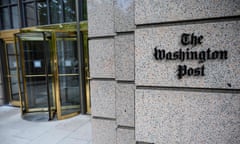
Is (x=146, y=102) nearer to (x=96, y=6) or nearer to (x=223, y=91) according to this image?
(x=223, y=91)

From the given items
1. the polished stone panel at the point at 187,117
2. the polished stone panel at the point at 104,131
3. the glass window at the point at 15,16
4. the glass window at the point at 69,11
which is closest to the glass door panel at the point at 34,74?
the glass window at the point at 69,11

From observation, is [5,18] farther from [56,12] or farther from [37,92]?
[37,92]

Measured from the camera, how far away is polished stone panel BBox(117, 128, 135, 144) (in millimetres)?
1896

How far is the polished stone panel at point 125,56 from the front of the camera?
70.2 inches

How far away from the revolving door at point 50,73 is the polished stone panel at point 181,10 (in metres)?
4.37

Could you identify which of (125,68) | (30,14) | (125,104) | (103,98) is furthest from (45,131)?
(30,14)

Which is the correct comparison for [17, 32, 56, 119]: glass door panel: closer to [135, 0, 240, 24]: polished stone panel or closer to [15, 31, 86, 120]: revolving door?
[15, 31, 86, 120]: revolving door

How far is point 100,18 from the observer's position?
7.73ft

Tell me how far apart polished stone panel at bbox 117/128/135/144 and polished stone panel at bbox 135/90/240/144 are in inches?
11.7

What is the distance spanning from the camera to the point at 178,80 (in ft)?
4.67

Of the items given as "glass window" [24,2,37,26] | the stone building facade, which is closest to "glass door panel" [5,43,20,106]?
"glass window" [24,2,37,26]

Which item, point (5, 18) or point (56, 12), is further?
point (5, 18)

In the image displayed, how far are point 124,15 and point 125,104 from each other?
3.21 feet

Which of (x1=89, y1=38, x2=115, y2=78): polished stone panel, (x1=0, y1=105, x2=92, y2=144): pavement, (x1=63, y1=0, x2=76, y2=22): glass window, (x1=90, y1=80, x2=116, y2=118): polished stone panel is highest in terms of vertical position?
(x1=63, y1=0, x2=76, y2=22): glass window
